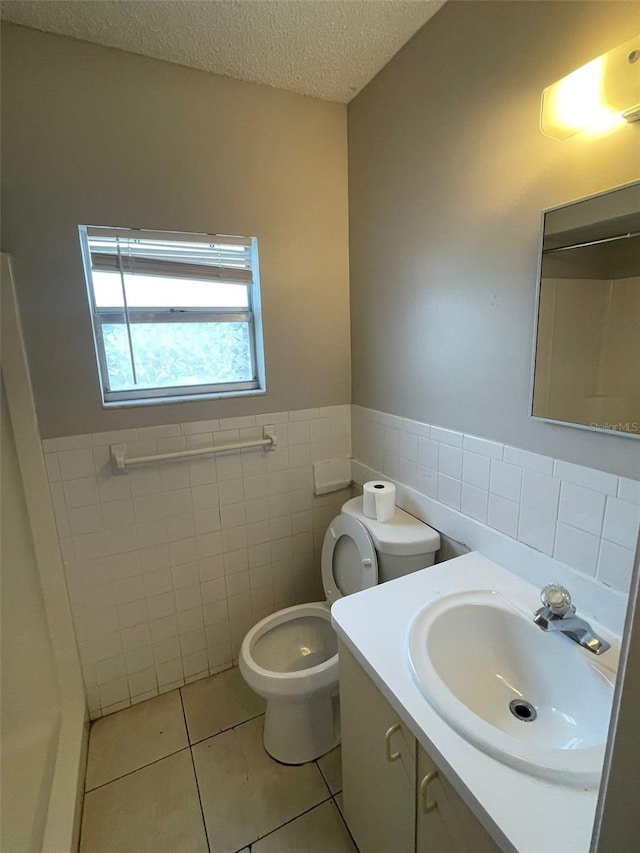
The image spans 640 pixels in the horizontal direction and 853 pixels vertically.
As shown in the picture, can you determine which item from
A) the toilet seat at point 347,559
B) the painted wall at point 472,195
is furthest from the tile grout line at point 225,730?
the painted wall at point 472,195

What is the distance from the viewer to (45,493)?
1463 millimetres

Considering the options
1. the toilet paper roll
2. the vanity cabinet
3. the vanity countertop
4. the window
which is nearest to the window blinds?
the window

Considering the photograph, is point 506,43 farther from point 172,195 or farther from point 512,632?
point 512,632

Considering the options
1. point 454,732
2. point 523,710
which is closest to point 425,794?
point 454,732

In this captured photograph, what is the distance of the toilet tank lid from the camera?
56.8 inches

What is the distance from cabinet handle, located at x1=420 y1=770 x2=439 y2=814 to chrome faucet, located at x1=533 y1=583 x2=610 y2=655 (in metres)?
0.42

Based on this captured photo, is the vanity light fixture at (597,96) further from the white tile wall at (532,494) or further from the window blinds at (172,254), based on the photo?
the window blinds at (172,254)

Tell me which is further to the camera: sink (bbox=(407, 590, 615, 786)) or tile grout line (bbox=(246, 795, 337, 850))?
tile grout line (bbox=(246, 795, 337, 850))

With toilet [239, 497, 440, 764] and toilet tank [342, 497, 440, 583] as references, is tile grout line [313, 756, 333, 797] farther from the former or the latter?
toilet tank [342, 497, 440, 583]

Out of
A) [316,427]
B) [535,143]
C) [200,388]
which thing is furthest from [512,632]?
[200,388]

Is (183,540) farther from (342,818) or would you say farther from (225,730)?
(342,818)

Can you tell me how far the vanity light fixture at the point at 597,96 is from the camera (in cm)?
81

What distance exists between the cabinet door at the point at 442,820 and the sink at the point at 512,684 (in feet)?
0.36

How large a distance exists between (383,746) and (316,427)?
1.24m
